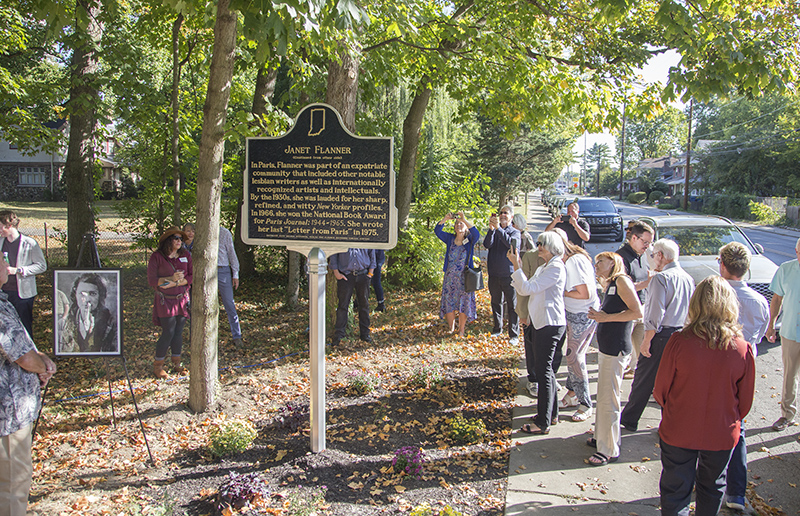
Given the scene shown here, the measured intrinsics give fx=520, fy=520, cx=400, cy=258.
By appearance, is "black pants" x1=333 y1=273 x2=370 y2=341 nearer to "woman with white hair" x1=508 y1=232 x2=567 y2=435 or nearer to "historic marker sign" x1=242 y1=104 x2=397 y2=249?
"historic marker sign" x1=242 y1=104 x2=397 y2=249

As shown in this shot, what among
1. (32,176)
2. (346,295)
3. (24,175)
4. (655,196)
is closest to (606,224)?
(346,295)

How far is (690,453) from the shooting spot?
11.0 feet

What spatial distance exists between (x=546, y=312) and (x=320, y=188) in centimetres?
244

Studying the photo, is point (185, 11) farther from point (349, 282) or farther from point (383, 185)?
point (349, 282)

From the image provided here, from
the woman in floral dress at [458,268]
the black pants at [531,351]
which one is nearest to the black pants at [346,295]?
the woman in floral dress at [458,268]

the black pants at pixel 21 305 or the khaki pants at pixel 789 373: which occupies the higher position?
the black pants at pixel 21 305

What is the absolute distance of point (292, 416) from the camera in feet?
16.8

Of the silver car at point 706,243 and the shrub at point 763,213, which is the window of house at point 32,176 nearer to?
the silver car at point 706,243

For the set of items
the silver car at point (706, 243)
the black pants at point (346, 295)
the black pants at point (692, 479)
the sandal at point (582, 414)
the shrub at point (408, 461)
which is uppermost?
the silver car at point (706, 243)

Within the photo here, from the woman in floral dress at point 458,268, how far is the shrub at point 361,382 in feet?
8.76

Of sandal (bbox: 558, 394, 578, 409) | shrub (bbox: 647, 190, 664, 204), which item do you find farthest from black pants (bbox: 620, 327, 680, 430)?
shrub (bbox: 647, 190, 664, 204)

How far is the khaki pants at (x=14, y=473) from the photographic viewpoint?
3.29 m

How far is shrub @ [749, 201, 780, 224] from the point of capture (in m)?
33.3

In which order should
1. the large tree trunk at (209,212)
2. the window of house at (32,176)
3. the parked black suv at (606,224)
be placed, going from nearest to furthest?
the large tree trunk at (209,212) → the parked black suv at (606,224) → the window of house at (32,176)
